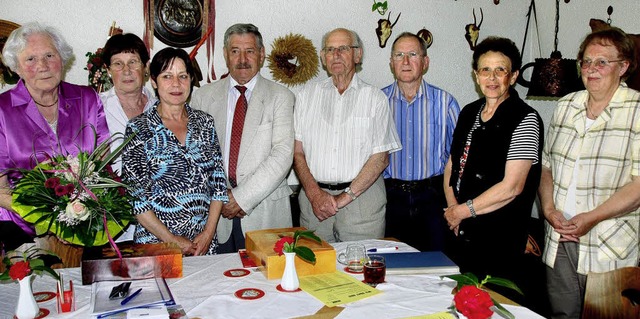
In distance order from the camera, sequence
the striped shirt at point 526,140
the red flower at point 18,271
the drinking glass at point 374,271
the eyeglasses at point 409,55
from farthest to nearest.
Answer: the eyeglasses at point 409,55 < the striped shirt at point 526,140 < the drinking glass at point 374,271 < the red flower at point 18,271

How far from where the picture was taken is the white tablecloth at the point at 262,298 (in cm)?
164

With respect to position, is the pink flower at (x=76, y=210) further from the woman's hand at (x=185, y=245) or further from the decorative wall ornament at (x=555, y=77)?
the decorative wall ornament at (x=555, y=77)

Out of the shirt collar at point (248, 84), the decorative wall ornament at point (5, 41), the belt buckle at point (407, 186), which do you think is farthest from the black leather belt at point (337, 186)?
the decorative wall ornament at point (5, 41)

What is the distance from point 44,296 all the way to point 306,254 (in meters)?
0.87

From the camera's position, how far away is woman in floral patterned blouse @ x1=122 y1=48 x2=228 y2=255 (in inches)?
94.9

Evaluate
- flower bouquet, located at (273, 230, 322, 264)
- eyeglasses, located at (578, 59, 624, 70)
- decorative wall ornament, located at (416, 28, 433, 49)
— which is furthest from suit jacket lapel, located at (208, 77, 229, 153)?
decorative wall ornament, located at (416, 28, 433, 49)

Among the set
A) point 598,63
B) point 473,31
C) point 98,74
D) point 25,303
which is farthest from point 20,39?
point 473,31

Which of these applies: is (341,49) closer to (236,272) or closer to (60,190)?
(236,272)

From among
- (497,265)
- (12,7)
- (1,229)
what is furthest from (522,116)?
(12,7)

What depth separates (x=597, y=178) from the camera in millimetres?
2518

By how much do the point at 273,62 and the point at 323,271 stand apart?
2527 mm

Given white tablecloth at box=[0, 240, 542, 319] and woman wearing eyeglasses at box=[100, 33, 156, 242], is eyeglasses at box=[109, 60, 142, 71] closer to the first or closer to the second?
woman wearing eyeglasses at box=[100, 33, 156, 242]

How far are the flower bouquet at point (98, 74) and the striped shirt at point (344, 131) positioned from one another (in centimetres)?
138

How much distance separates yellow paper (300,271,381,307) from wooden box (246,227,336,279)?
0.03 metres
